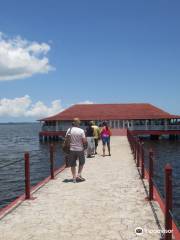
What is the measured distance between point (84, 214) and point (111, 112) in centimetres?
5472

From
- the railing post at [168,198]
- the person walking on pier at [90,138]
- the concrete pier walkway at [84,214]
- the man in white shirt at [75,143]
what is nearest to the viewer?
the railing post at [168,198]

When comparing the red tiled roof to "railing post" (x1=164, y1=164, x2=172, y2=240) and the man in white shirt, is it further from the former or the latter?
"railing post" (x1=164, y1=164, x2=172, y2=240)

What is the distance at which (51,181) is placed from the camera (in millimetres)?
12406

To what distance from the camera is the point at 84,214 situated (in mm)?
7969

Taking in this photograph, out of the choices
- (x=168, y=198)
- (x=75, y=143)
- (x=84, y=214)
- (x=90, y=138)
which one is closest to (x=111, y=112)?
(x=90, y=138)

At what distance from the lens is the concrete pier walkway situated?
22.0 ft

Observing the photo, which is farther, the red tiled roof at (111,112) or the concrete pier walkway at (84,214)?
the red tiled roof at (111,112)

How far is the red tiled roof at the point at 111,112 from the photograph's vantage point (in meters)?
58.5

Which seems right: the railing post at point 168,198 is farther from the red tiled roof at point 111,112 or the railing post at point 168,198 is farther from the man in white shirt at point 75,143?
the red tiled roof at point 111,112

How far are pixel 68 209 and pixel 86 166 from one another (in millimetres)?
7710

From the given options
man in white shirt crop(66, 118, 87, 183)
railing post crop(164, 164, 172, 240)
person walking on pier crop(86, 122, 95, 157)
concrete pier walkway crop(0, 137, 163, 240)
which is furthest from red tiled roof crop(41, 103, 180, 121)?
railing post crop(164, 164, 172, 240)

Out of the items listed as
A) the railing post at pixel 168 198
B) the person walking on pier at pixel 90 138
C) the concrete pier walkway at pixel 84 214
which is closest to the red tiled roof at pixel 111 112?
the person walking on pier at pixel 90 138

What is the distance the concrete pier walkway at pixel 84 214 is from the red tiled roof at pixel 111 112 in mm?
46581

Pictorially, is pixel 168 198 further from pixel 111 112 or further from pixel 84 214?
pixel 111 112
